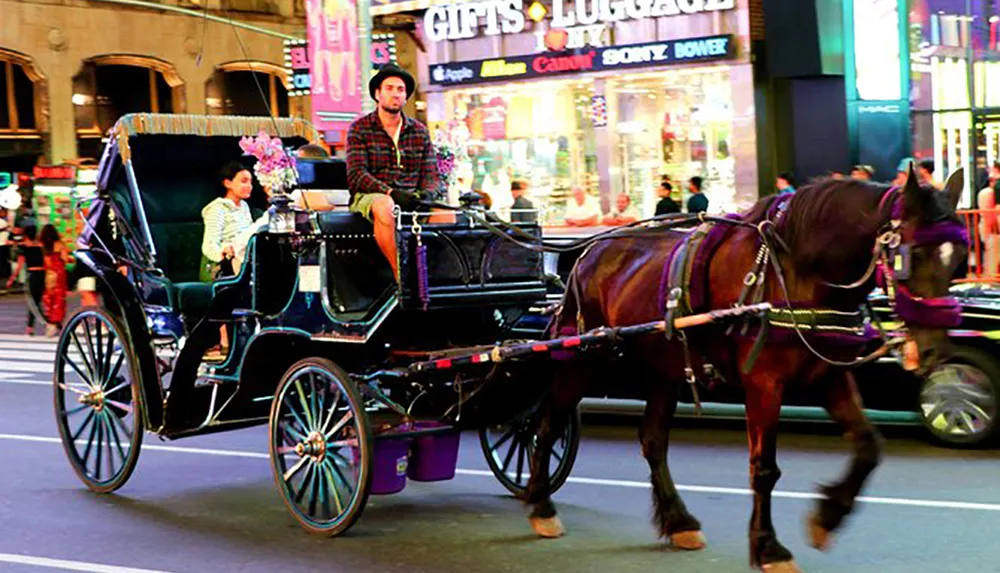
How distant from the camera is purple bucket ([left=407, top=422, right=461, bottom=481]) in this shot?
26.7ft

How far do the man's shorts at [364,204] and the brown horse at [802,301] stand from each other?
4.67ft

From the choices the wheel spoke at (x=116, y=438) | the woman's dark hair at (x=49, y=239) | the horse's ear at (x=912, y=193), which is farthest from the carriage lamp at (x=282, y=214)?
the woman's dark hair at (x=49, y=239)

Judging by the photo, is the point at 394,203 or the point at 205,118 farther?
the point at 205,118

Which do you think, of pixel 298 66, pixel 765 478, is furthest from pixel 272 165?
pixel 298 66

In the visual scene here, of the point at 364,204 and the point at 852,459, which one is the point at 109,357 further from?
the point at 852,459

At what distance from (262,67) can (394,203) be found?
35.2 meters

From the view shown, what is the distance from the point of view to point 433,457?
816 centimetres

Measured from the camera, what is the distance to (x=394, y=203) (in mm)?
7883

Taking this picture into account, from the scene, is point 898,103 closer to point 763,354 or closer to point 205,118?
point 205,118

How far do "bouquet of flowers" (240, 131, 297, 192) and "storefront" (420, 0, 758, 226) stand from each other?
14.4 metres

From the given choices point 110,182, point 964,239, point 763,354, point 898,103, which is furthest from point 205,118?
point 898,103

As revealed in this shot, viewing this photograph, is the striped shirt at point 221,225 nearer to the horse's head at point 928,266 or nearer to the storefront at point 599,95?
the horse's head at point 928,266

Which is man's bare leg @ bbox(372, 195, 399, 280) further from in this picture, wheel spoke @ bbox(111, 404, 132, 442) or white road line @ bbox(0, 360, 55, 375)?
white road line @ bbox(0, 360, 55, 375)

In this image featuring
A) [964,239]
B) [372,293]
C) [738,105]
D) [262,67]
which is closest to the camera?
[964,239]
